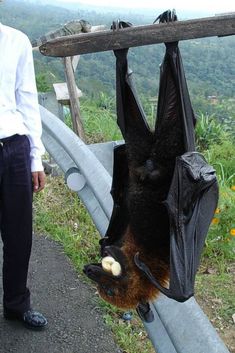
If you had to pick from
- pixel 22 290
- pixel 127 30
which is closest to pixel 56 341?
pixel 22 290

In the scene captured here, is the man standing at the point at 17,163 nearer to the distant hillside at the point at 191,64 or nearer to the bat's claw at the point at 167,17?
the distant hillside at the point at 191,64

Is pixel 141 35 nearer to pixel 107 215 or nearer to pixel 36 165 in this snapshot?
pixel 107 215

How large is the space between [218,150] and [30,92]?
379cm

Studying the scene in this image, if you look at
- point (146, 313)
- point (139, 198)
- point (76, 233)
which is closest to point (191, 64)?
point (76, 233)

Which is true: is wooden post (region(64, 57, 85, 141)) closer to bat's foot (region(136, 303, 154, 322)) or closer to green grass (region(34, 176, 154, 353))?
green grass (region(34, 176, 154, 353))

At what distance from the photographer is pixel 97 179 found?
9.45 ft

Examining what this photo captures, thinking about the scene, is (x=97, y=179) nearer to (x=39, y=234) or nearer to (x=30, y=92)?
(x=30, y=92)

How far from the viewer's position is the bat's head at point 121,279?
2111 mm

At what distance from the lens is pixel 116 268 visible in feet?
6.98

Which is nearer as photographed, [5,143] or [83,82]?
[5,143]

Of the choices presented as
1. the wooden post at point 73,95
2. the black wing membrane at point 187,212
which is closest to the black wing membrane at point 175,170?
the black wing membrane at point 187,212

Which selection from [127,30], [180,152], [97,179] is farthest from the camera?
[97,179]

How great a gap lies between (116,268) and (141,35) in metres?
0.90

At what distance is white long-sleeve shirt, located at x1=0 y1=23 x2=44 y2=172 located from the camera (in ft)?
11.1
